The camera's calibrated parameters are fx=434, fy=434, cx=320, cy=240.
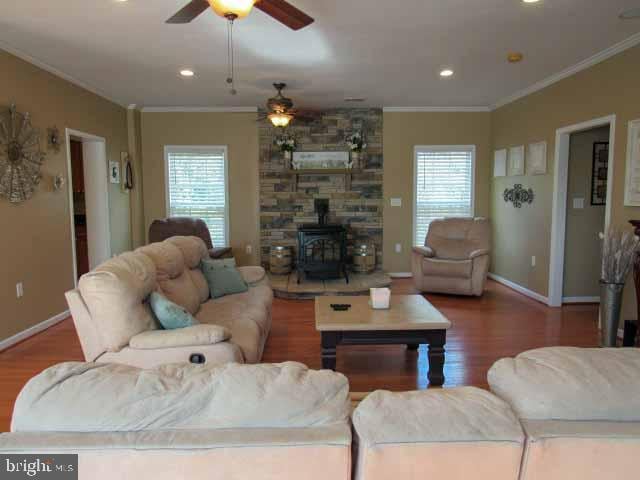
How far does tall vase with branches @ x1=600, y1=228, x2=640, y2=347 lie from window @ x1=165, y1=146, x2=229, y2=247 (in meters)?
4.78

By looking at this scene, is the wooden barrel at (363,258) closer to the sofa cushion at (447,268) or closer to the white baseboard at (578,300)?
the sofa cushion at (447,268)

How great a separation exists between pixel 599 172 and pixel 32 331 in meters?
6.06

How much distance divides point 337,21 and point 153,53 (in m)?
1.78

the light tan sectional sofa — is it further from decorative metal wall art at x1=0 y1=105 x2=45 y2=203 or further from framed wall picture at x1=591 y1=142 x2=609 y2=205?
framed wall picture at x1=591 y1=142 x2=609 y2=205

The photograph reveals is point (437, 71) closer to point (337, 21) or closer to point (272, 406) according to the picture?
point (337, 21)

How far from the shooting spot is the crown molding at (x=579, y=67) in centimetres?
368

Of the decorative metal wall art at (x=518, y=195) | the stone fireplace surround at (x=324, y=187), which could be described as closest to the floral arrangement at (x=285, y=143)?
the stone fireplace surround at (x=324, y=187)

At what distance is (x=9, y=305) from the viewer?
12.2 ft

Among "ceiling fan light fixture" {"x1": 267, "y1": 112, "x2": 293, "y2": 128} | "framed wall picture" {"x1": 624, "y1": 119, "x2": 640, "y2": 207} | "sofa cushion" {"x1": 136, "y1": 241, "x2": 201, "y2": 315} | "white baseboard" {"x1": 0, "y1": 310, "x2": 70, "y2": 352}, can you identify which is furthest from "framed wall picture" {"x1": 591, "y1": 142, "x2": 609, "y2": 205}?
"white baseboard" {"x1": 0, "y1": 310, "x2": 70, "y2": 352}

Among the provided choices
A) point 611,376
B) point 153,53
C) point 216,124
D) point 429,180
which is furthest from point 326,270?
point 611,376

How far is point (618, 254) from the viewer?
347cm

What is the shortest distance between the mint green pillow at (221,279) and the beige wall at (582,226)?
12.2ft

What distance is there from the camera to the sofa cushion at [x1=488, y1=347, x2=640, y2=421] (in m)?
0.95

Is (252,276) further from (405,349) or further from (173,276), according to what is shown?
(405,349)
